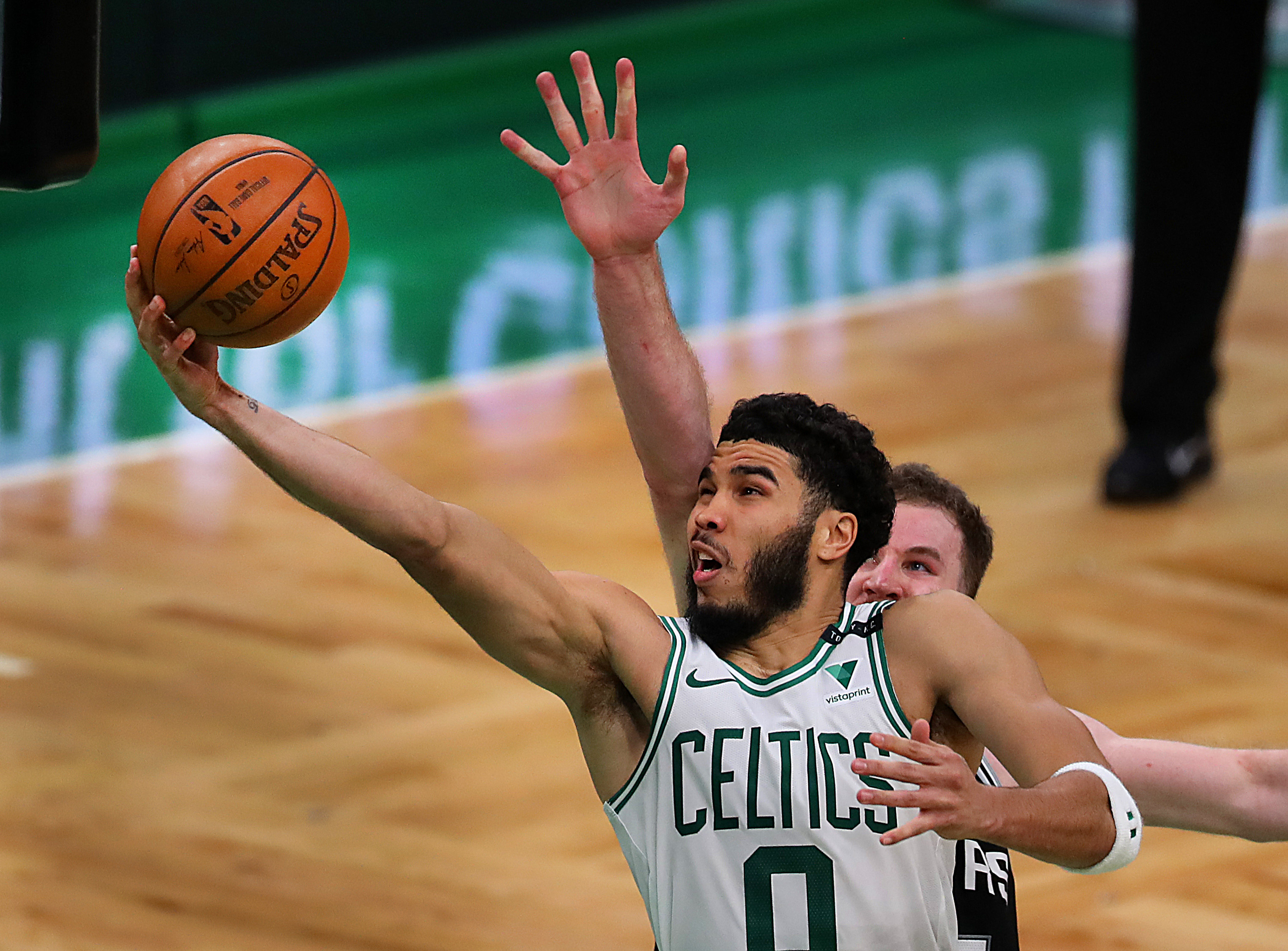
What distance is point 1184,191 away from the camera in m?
7.50

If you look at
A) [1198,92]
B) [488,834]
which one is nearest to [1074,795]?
[488,834]

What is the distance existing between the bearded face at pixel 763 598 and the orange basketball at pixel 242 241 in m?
0.77

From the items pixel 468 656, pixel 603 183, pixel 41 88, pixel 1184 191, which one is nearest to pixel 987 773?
pixel 603 183

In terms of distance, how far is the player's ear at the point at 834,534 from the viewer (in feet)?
10.8

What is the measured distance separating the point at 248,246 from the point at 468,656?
3255 millimetres

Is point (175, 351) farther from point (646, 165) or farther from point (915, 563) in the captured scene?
point (646, 165)

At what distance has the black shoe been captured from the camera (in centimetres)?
763

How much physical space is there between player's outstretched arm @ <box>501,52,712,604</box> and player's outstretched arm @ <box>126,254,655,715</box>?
0.37 metres

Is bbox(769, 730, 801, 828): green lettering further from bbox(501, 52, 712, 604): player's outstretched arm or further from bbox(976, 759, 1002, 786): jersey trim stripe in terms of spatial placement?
bbox(501, 52, 712, 604): player's outstretched arm

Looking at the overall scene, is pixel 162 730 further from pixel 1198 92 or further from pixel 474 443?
pixel 1198 92

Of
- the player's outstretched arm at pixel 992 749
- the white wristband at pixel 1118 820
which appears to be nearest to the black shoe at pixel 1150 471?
the player's outstretched arm at pixel 992 749

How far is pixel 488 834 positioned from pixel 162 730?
1.07 metres

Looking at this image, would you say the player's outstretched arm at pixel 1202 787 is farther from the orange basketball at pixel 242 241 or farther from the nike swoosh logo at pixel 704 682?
the orange basketball at pixel 242 241

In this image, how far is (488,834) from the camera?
5.36 m
